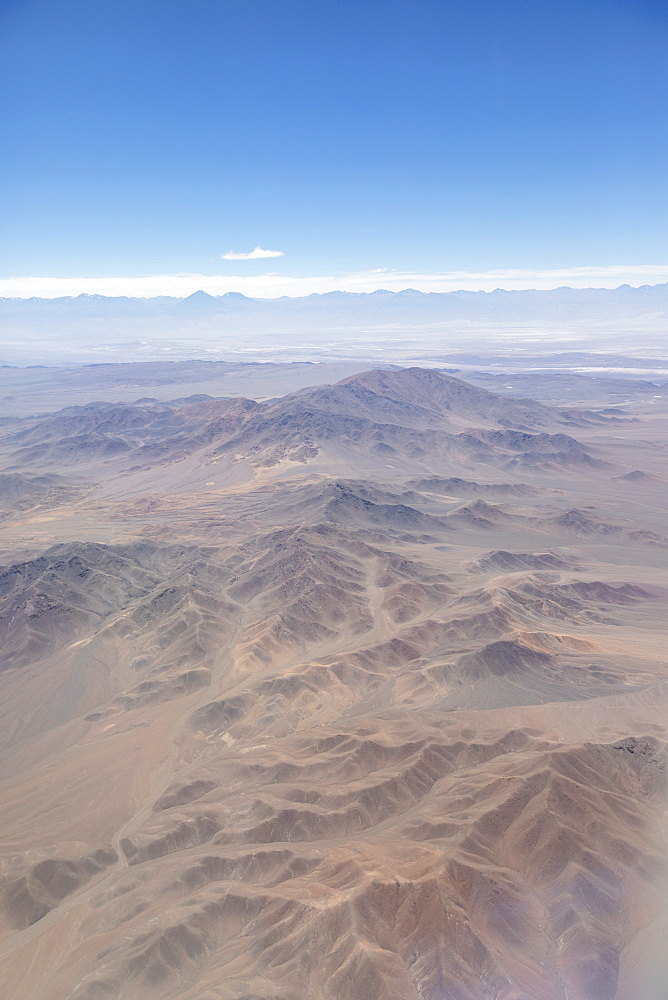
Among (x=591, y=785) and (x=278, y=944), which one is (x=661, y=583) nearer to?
(x=591, y=785)

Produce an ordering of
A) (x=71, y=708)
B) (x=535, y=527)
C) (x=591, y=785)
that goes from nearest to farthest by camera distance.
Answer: (x=591, y=785)
(x=71, y=708)
(x=535, y=527)

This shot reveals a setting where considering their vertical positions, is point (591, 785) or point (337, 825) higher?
point (591, 785)

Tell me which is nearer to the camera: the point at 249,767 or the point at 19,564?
the point at 249,767

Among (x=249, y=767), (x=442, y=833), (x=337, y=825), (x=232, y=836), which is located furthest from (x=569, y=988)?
(x=249, y=767)

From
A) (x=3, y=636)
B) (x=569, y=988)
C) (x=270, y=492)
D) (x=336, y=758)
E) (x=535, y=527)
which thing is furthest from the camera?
(x=270, y=492)

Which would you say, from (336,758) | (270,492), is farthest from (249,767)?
(270,492)

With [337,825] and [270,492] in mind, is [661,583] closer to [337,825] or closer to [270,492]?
[337,825]
